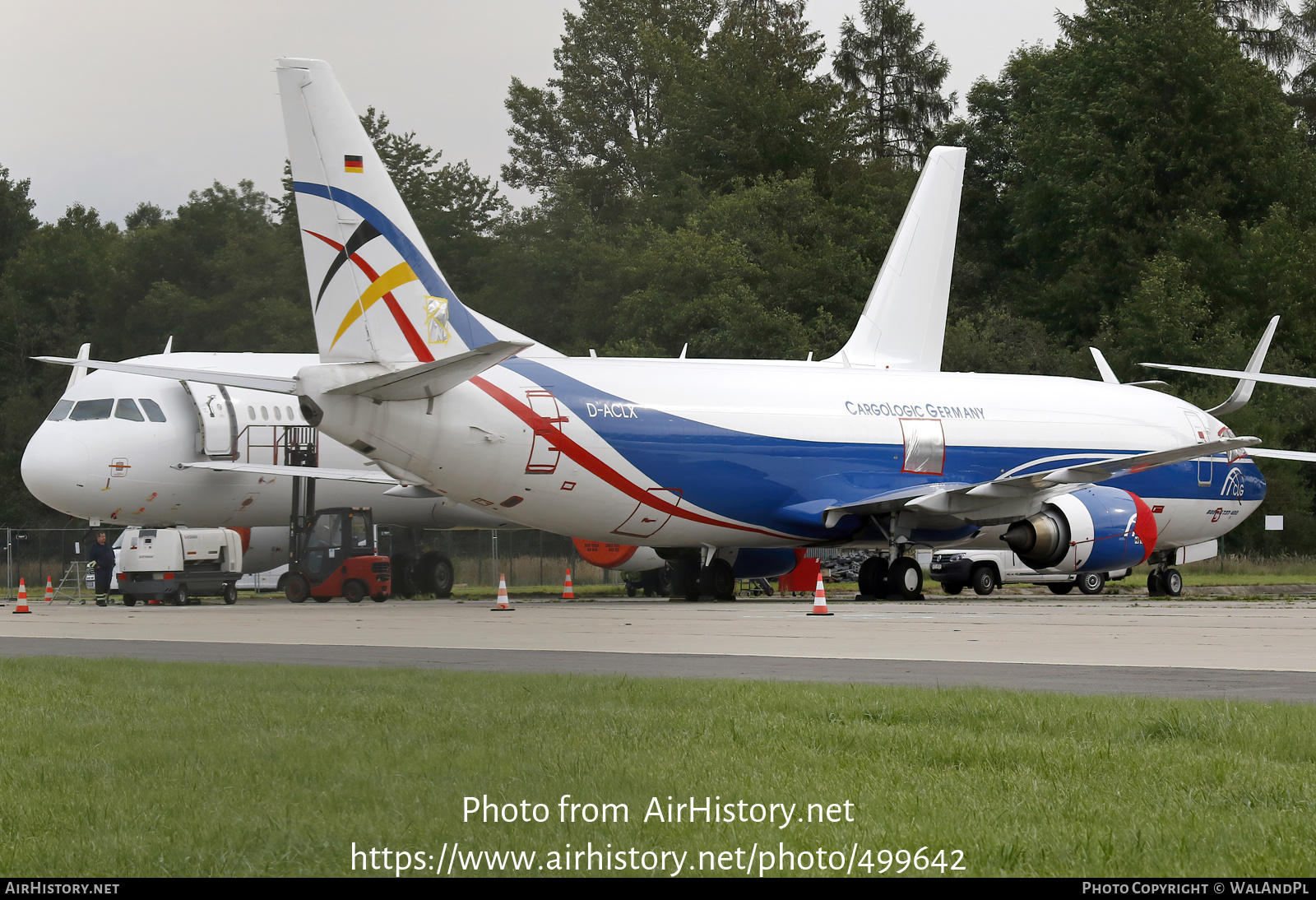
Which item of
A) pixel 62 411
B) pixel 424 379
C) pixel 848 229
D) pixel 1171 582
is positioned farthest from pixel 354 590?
pixel 848 229

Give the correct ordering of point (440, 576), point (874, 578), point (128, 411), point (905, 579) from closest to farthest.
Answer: point (905, 579), point (874, 578), point (128, 411), point (440, 576)

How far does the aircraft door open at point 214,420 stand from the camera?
24.8 m

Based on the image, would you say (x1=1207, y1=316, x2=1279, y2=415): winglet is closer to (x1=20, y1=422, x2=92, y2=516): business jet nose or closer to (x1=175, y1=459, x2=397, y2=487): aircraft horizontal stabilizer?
(x1=175, y1=459, x2=397, y2=487): aircraft horizontal stabilizer

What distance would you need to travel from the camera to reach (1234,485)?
2894cm

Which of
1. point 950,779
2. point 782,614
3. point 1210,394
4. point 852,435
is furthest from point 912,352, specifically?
point 950,779

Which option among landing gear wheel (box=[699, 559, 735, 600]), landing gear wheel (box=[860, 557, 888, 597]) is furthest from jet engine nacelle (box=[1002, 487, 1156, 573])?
landing gear wheel (box=[699, 559, 735, 600])

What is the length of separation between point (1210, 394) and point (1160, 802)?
42.0 metres

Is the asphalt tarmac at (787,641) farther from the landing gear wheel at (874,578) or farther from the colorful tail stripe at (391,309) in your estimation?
the colorful tail stripe at (391,309)

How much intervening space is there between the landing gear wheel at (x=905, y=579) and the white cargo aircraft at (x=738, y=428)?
0.04 m

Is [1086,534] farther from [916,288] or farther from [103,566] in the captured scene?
[103,566]

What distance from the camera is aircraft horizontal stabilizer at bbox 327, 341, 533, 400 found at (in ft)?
57.8

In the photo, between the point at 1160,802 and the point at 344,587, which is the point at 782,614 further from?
the point at 1160,802

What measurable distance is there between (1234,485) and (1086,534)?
6.52 m

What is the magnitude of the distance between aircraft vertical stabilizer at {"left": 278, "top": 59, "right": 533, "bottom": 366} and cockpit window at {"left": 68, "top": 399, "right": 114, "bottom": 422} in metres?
7.17
